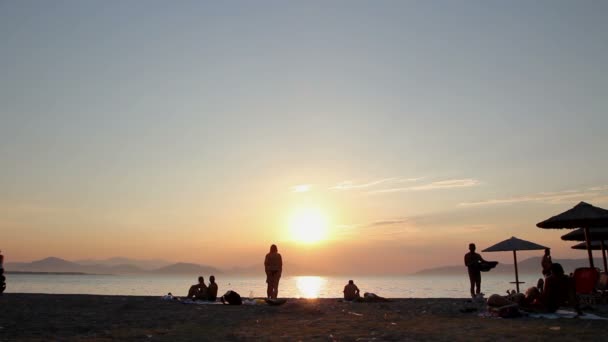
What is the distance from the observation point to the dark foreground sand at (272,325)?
354 inches

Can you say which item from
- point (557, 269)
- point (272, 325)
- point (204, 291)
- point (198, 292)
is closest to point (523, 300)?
point (557, 269)

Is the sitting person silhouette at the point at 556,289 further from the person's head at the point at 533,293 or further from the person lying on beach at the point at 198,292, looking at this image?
the person lying on beach at the point at 198,292

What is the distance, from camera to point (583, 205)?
56.2 feet

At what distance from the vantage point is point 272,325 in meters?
11.1

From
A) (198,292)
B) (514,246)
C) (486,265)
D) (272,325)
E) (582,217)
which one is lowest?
(272,325)

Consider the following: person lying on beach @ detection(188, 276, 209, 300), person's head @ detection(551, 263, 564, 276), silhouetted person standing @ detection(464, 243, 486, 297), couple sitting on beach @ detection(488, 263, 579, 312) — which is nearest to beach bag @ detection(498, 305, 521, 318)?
couple sitting on beach @ detection(488, 263, 579, 312)

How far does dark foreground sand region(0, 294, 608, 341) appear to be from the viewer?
898 centimetres

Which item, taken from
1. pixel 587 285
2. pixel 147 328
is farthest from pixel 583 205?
pixel 147 328

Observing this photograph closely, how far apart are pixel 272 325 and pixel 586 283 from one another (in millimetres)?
10697

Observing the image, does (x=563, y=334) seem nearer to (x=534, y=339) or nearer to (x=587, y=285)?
(x=534, y=339)

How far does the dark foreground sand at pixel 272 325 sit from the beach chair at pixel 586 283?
9.40ft

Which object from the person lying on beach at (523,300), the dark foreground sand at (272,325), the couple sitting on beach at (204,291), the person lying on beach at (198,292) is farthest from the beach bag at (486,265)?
the person lying on beach at (198,292)

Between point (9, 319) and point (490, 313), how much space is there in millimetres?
11213

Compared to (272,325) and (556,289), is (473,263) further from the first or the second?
(272,325)
